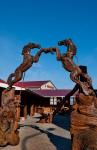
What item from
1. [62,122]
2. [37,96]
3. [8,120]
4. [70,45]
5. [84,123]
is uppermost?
[37,96]

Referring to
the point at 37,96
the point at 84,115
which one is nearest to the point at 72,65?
the point at 84,115

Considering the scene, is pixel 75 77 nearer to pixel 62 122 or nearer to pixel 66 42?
pixel 66 42

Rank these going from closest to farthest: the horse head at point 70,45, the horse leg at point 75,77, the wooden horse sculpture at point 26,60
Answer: the horse leg at point 75,77 < the horse head at point 70,45 < the wooden horse sculpture at point 26,60

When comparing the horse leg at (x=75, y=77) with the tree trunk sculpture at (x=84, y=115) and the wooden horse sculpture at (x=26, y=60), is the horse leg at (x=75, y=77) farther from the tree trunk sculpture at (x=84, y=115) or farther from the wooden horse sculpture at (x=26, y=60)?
the wooden horse sculpture at (x=26, y=60)

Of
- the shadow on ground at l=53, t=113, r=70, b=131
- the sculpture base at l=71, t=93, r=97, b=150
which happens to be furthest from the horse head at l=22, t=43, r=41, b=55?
the shadow on ground at l=53, t=113, r=70, b=131

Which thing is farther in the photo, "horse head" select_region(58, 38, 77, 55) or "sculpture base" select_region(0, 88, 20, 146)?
"sculpture base" select_region(0, 88, 20, 146)

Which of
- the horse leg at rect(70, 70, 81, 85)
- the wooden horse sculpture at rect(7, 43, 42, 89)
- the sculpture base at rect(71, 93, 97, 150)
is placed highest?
the wooden horse sculpture at rect(7, 43, 42, 89)

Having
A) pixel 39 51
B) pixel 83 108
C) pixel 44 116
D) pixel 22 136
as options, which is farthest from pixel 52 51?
pixel 44 116

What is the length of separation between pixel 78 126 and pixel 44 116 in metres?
14.2

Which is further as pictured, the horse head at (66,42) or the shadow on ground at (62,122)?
the shadow on ground at (62,122)

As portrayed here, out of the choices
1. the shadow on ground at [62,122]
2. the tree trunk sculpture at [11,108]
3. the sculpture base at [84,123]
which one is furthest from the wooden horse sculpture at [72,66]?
the shadow on ground at [62,122]

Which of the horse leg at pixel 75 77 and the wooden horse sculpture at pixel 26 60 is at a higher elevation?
the wooden horse sculpture at pixel 26 60

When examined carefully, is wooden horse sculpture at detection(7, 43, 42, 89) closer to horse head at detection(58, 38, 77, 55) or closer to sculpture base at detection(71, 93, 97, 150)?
horse head at detection(58, 38, 77, 55)

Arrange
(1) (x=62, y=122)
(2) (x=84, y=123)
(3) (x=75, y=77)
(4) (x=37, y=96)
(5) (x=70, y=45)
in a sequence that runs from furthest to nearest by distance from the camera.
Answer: (4) (x=37, y=96) < (1) (x=62, y=122) < (5) (x=70, y=45) < (3) (x=75, y=77) < (2) (x=84, y=123)
